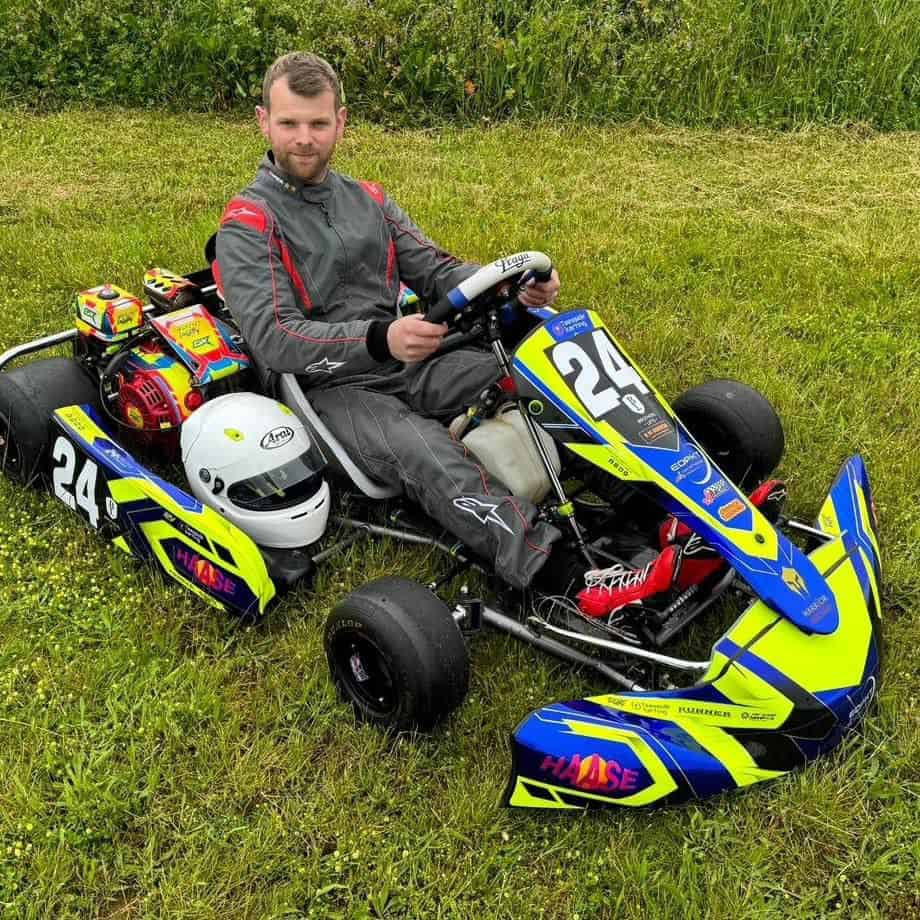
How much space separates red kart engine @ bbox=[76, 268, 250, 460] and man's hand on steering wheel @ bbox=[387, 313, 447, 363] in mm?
788

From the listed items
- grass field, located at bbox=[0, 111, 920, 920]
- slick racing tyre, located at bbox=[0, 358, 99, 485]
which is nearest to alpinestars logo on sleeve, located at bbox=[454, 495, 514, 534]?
grass field, located at bbox=[0, 111, 920, 920]

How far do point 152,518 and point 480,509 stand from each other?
100cm

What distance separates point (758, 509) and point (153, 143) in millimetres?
5641

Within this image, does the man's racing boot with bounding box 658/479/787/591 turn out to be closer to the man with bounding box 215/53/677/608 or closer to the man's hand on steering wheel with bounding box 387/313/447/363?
the man with bounding box 215/53/677/608

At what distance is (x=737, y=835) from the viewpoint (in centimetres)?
231

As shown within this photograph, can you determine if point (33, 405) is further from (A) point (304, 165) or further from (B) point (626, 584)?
(B) point (626, 584)

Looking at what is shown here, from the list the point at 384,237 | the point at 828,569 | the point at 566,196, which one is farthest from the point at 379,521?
the point at 566,196

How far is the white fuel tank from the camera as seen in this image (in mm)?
2908

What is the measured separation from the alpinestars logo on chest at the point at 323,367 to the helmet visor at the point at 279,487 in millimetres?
246

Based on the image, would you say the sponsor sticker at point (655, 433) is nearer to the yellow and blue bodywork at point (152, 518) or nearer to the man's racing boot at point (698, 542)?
the man's racing boot at point (698, 542)

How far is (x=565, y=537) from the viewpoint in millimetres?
2766

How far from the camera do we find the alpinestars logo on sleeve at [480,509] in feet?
8.82

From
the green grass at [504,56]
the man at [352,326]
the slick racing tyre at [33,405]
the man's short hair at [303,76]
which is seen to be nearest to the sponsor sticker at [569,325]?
the man at [352,326]

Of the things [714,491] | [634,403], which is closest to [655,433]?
[634,403]
